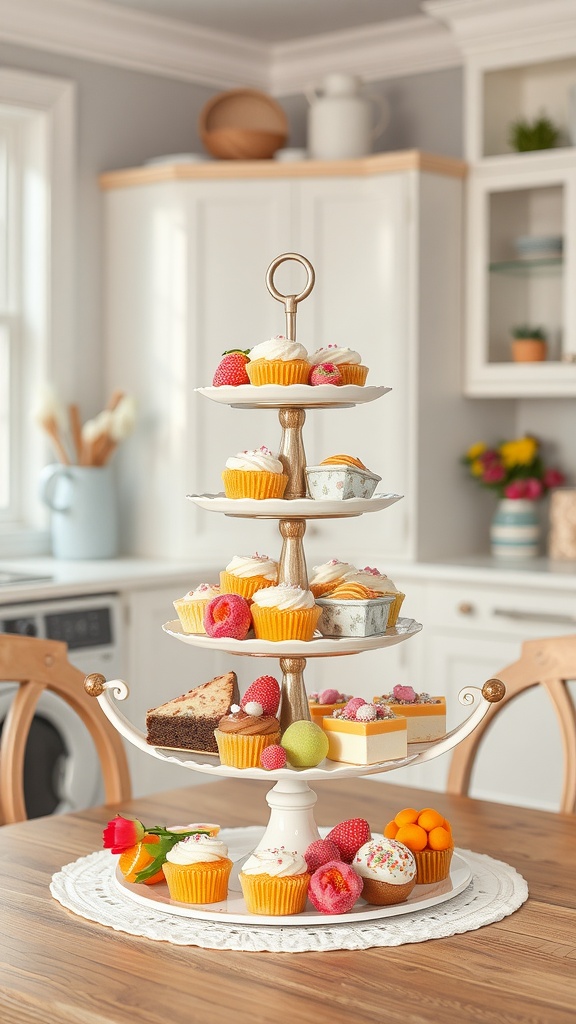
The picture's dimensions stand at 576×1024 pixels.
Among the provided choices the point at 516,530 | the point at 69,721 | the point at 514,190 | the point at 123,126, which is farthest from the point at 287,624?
the point at 123,126

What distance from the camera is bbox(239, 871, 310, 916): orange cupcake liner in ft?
4.39

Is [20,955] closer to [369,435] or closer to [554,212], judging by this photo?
[369,435]

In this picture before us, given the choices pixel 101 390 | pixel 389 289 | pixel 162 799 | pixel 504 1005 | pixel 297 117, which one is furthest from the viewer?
pixel 297 117

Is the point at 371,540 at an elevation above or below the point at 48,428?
below

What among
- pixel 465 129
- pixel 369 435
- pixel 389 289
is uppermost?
pixel 465 129

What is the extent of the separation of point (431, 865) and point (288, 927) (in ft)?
0.65

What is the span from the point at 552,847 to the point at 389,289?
235 centimetres

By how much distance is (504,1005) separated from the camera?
1.15 metres

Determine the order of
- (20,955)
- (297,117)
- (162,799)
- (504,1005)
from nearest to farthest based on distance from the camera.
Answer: (504,1005) < (20,955) < (162,799) < (297,117)

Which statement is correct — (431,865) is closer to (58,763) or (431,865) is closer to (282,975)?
(282,975)

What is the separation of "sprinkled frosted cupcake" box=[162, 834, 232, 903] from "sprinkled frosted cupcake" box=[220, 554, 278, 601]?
26cm

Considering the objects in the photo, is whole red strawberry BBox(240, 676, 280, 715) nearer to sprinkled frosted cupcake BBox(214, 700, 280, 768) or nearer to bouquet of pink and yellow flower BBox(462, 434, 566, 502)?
sprinkled frosted cupcake BBox(214, 700, 280, 768)

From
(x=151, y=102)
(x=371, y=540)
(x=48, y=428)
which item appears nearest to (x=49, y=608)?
(x=48, y=428)

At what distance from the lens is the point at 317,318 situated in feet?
12.6
